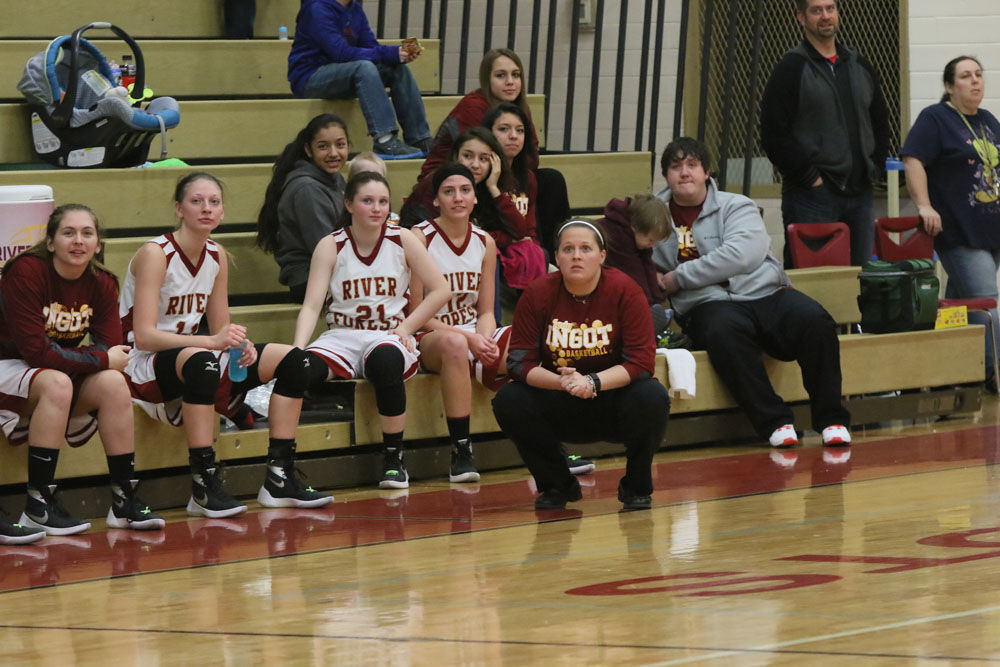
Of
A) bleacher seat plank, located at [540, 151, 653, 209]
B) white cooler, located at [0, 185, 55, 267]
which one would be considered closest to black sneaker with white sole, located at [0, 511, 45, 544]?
white cooler, located at [0, 185, 55, 267]

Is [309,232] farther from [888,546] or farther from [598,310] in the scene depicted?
[888,546]

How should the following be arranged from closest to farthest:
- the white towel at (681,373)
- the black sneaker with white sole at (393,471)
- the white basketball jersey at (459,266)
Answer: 1. the black sneaker with white sole at (393,471)
2. the white basketball jersey at (459,266)
3. the white towel at (681,373)

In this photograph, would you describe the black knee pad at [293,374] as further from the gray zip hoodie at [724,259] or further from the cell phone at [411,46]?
the cell phone at [411,46]

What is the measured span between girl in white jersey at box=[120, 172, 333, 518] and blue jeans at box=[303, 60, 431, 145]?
199 centimetres

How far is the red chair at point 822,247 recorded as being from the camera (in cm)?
741

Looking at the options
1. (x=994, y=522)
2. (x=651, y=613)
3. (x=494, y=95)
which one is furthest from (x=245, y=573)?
(x=494, y=95)

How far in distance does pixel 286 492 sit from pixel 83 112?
2.24 meters

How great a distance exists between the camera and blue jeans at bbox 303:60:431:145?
734 centimetres

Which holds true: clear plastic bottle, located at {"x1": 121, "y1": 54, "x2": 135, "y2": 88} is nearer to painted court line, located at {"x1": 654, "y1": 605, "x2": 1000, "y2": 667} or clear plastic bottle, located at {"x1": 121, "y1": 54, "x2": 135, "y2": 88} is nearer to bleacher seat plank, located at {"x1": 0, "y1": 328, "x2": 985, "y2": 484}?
bleacher seat plank, located at {"x1": 0, "y1": 328, "x2": 985, "y2": 484}

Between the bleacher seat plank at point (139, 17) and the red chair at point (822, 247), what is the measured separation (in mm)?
3134

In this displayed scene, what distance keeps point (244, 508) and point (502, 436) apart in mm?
1399

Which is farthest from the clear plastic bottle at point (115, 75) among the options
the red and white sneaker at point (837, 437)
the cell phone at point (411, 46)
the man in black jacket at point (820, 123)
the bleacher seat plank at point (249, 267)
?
the red and white sneaker at point (837, 437)

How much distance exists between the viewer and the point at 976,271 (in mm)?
7781

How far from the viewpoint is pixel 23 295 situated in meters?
4.90
